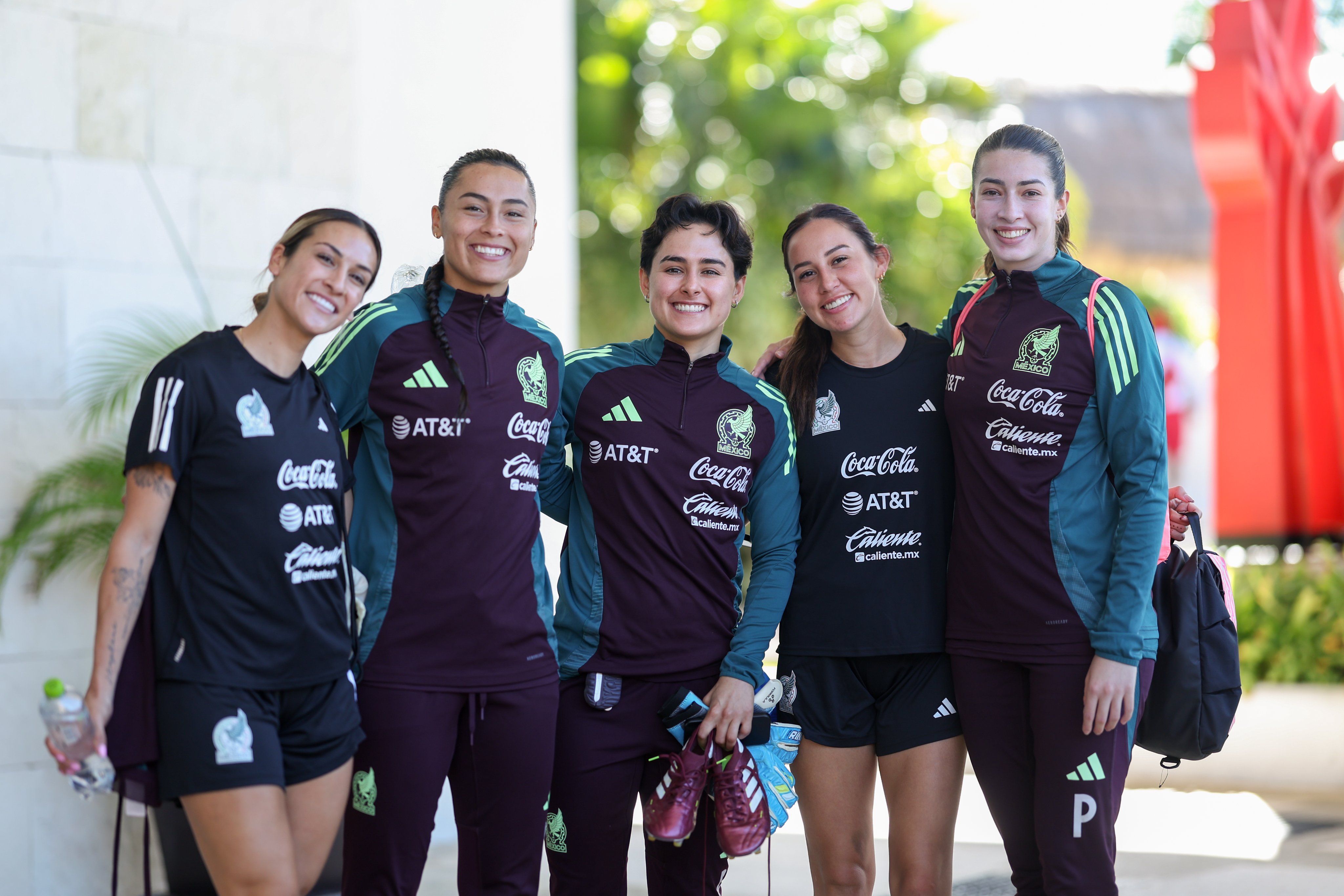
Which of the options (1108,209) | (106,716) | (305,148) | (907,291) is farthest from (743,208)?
(1108,209)

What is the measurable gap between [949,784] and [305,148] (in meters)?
3.67

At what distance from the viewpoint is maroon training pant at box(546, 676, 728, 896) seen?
10.4 feet

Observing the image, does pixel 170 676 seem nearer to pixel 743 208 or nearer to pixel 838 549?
pixel 838 549

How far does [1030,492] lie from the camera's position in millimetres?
3082

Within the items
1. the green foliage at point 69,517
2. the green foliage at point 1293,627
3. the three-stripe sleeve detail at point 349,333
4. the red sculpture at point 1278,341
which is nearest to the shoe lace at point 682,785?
the three-stripe sleeve detail at point 349,333

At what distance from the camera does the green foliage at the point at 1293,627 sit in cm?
677

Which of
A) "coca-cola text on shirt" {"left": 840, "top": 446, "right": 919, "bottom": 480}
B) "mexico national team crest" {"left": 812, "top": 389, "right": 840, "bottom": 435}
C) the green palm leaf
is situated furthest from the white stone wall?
"coca-cola text on shirt" {"left": 840, "top": 446, "right": 919, "bottom": 480}

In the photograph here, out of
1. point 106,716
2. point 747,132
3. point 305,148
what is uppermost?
point 747,132

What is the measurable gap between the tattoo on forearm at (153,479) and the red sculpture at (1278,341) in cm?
786

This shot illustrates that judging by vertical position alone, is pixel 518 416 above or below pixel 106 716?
above

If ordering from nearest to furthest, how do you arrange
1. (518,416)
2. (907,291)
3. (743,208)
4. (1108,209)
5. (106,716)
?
(106,716) < (518,416) < (743,208) < (907,291) < (1108,209)

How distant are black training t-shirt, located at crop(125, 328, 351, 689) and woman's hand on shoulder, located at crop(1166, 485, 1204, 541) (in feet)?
6.97

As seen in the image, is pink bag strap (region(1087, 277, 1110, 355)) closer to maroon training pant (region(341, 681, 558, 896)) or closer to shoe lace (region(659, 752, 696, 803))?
shoe lace (region(659, 752, 696, 803))

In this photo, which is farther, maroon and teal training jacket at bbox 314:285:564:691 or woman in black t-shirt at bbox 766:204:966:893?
woman in black t-shirt at bbox 766:204:966:893
